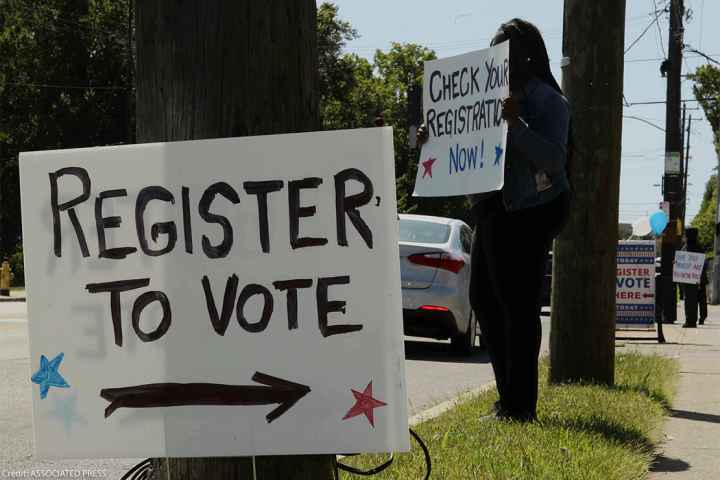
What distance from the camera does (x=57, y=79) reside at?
46.3 metres

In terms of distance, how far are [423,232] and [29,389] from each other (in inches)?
196

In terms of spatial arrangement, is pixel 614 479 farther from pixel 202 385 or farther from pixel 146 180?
pixel 146 180

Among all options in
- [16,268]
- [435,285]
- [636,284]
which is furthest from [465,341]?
[16,268]

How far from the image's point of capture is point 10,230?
47719mm

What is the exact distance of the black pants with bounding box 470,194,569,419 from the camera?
5152 mm

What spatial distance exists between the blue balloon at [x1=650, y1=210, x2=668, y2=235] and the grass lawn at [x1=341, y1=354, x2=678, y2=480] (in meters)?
17.5

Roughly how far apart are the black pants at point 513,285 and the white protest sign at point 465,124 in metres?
0.20

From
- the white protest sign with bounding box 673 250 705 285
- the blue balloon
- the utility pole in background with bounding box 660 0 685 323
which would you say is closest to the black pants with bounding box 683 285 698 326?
the utility pole in background with bounding box 660 0 685 323

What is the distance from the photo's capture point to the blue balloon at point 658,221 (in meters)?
23.8

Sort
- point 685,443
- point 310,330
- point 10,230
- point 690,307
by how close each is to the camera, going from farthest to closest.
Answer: point 10,230
point 690,307
point 685,443
point 310,330

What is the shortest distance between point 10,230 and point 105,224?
47.2m

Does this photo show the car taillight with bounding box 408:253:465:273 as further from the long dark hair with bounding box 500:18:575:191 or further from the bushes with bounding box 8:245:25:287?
the bushes with bounding box 8:245:25:287

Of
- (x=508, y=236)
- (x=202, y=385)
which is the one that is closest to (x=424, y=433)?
(x=508, y=236)

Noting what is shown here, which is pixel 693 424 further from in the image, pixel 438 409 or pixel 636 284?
pixel 636 284
